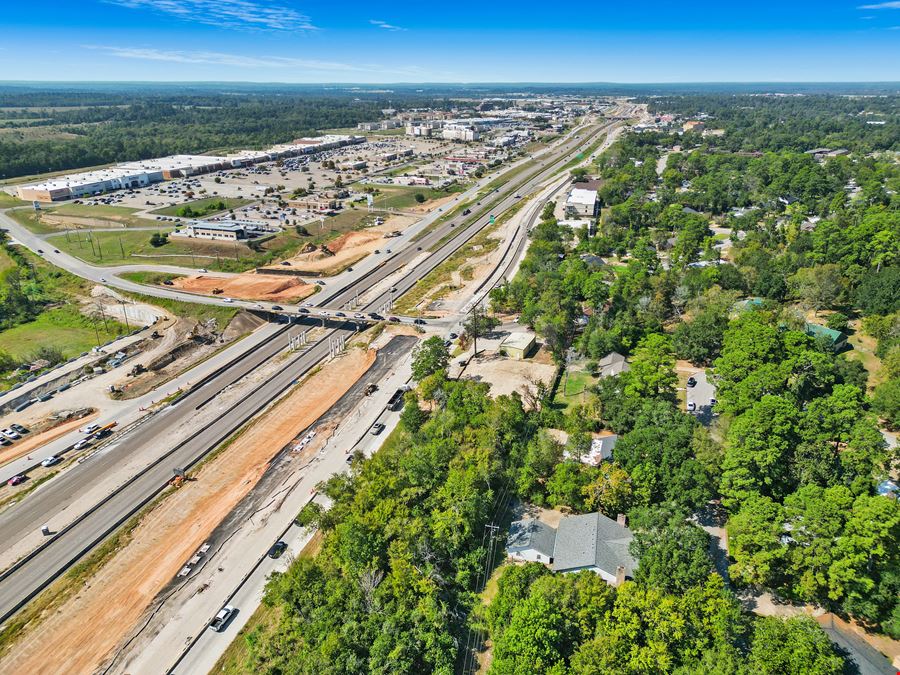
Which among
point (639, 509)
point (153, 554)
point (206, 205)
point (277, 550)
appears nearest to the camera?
point (639, 509)

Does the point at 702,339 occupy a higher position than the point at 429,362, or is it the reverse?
the point at 702,339

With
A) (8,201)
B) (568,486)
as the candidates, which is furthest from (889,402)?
(8,201)

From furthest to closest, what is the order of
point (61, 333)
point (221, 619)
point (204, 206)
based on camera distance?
point (204, 206) → point (61, 333) → point (221, 619)

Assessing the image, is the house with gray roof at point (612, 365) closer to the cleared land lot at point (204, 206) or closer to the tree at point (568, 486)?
the tree at point (568, 486)

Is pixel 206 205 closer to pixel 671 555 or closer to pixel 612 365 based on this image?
pixel 612 365

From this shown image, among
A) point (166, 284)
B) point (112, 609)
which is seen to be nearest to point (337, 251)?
point (166, 284)

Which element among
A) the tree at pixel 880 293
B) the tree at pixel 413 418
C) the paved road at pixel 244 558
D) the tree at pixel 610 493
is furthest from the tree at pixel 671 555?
the tree at pixel 880 293

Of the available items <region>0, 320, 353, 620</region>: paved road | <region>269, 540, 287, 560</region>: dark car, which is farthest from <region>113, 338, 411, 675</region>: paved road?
<region>0, 320, 353, 620</region>: paved road
